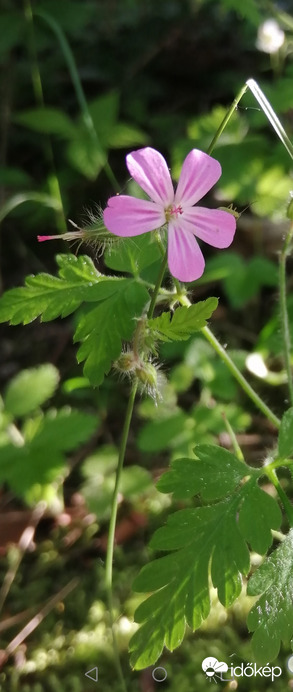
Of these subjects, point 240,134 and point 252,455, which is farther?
point 240,134

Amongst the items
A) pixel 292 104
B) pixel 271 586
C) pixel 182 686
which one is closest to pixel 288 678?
pixel 182 686

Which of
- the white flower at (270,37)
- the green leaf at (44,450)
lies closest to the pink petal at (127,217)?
the green leaf at (44,450)

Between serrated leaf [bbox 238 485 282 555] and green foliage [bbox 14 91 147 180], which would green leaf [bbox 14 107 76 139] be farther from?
serrated leaf [bbox 238 485 282 555]

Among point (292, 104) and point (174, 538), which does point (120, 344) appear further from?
point (292, 104)

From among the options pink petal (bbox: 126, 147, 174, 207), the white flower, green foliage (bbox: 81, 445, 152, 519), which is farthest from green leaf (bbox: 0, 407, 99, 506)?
the white flower

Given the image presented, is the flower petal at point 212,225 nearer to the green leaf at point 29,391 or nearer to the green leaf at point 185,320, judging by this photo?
the green leaf at point 185,320

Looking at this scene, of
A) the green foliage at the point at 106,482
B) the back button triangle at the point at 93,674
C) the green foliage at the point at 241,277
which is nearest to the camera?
the back button triangle at the point at 93,674

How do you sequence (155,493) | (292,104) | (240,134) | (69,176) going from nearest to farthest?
(155,493) < (292,104) < (240,134) < (69,176)
